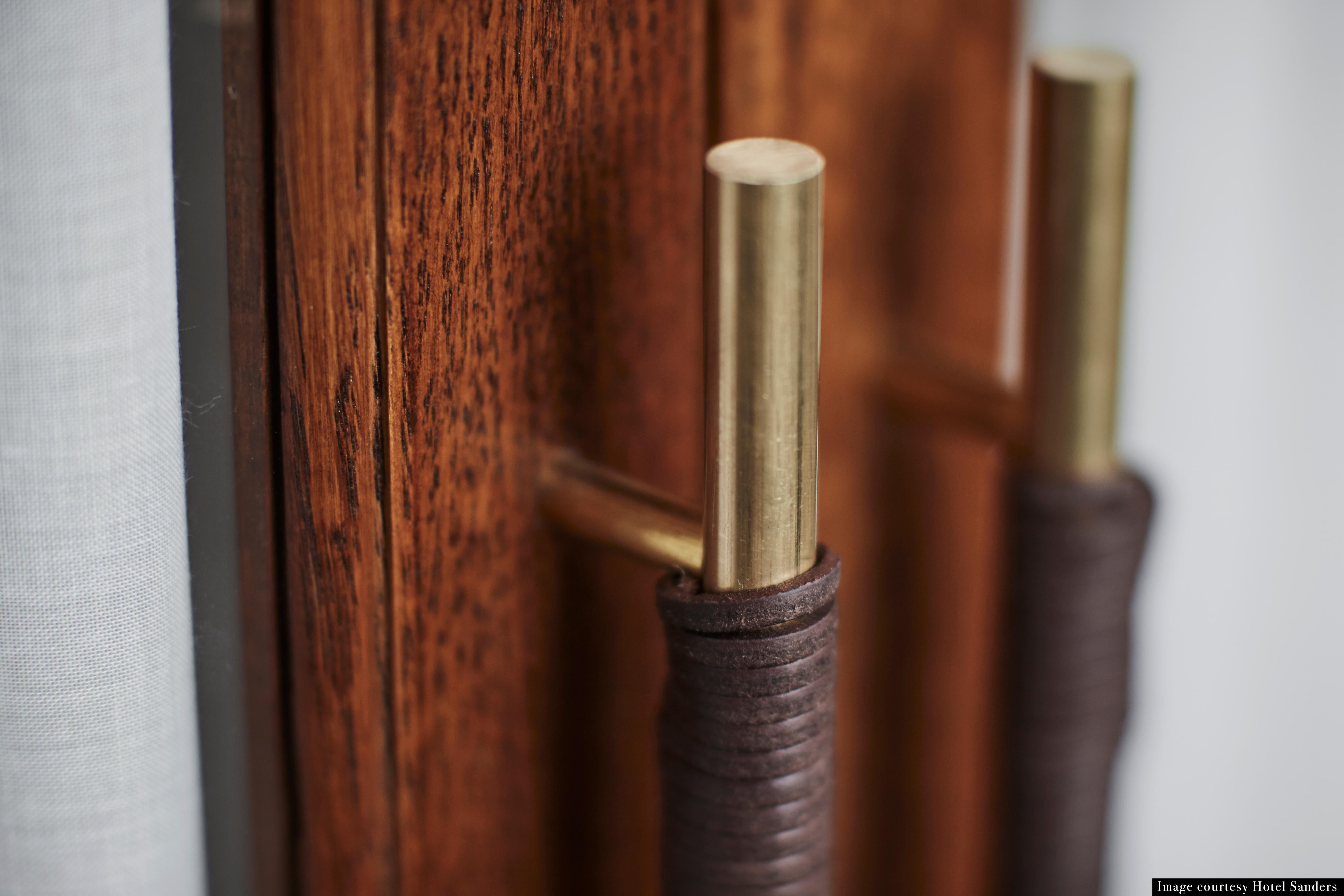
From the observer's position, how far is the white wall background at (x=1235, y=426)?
59cm

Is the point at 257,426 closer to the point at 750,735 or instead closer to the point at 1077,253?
the point at 750,735

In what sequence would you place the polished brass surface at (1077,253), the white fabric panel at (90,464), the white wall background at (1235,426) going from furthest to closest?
the white wall background at (1235,426) < the polished brass surface at (1077,253) < the white fabric panel at (90,464)

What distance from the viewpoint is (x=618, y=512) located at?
342 millimetres

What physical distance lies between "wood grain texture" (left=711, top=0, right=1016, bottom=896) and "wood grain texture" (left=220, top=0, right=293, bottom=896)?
15 centimetres

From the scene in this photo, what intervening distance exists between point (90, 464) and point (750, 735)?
17cm

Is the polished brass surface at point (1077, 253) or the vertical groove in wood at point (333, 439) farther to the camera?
the polished brass surface at point (1077, 253)

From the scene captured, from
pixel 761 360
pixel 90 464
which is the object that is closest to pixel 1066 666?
pixel 761 360

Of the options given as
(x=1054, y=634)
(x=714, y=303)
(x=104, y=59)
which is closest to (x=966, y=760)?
(x=1054, y=634)

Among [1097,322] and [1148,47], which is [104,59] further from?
[1148,47]

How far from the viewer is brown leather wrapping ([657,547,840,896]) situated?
0.31 meters

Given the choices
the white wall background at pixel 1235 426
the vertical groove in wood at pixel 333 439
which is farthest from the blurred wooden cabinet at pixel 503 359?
the white wall background at pixel 1235 426

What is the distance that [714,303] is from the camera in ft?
0.99

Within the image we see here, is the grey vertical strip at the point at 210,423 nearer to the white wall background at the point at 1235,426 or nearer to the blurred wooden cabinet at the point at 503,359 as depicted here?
the blurred wooden cabinet at the point at 503,359

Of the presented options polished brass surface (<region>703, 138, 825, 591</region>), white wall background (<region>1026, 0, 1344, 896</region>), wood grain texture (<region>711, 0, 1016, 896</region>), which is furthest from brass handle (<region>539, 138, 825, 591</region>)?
white wall background (<region>1026, 0, 1344, 896</region>)
